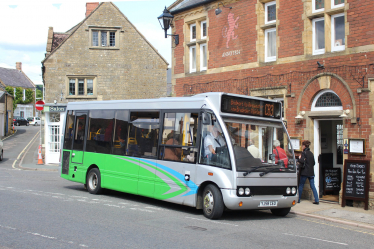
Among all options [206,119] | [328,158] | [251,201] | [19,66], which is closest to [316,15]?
[328,158]

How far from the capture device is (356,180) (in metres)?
11.3

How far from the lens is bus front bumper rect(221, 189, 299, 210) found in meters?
8.55

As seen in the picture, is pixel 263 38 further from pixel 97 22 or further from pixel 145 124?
pixel 97 22

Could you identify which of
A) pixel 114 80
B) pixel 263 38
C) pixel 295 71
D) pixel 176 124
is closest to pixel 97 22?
pixel 114 80

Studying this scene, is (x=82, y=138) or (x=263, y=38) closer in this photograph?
(x=82, y=138)

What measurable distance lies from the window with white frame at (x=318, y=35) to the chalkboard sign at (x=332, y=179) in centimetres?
374

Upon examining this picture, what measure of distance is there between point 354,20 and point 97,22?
2241cm

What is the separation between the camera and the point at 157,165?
10359 mm

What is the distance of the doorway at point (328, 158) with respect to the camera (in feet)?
42.1

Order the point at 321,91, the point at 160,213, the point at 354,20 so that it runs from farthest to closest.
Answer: the point at 321,91
the point at 354,20
the point at 160,213

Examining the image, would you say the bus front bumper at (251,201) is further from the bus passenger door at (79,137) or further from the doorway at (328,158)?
the bus passenger door at (79,137)

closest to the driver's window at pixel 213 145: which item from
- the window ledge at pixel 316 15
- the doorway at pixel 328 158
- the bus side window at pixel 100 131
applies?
the bus side window at pixel 100 131

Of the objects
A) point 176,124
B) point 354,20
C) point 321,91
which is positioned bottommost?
point 176,124

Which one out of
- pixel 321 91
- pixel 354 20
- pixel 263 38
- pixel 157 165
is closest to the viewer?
pixel 157 165
